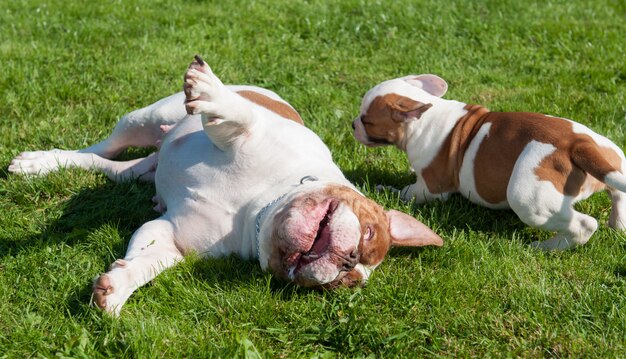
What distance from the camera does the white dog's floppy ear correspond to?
235 inches

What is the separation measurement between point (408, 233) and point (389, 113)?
1.57 m

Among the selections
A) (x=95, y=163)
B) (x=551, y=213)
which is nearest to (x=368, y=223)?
(x=551, y=213)

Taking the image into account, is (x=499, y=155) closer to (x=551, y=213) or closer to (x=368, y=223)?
(x=551, y=213)

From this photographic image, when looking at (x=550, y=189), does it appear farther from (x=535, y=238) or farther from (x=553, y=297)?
(x=553, y=297)

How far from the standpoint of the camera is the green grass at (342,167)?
3.63 metres

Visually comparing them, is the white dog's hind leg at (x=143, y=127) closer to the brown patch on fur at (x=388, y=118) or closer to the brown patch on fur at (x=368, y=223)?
the brown patch on fur at (x=388, y=118)

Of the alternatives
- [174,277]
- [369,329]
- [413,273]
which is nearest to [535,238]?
[413,273]

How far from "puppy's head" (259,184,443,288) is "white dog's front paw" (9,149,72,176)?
2.07m

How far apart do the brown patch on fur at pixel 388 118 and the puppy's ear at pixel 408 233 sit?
136cm

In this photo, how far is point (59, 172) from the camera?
520cm

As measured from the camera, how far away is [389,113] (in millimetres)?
5562

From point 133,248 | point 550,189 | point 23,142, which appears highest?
point 550,189

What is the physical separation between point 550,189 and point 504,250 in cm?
45

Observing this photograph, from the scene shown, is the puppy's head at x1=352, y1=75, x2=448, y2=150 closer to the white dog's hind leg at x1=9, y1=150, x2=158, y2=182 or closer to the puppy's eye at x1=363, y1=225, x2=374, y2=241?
the white dog's hind leg at x1=9, y1=150, x2=158, y2=182
